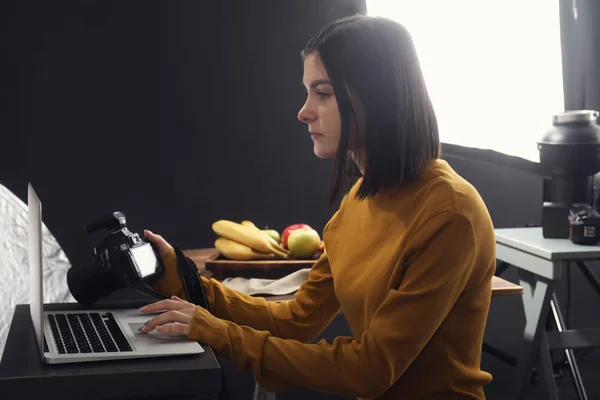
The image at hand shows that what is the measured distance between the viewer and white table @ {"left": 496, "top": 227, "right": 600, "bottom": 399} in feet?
7.58

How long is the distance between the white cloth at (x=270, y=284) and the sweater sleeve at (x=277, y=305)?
38 centimetres

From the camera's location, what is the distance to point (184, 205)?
2.90 meters

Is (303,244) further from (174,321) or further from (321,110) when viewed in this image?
(174,321)

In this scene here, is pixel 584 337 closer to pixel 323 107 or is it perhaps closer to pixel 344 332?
pixel 344 332

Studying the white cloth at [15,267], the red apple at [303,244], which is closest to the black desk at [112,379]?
the white cloth at [15,267]

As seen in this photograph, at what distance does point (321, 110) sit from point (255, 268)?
2.90 feet

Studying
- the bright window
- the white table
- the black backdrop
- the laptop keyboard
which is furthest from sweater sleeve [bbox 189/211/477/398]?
the bright window

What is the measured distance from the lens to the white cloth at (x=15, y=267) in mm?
2131

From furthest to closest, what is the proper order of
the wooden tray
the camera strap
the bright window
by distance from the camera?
1. the bright window
2. the wooden tray
3. the camera strap

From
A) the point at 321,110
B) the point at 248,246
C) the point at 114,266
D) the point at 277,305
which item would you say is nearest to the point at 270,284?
the point at 248,246

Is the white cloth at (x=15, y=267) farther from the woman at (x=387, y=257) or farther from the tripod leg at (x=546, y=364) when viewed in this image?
the tripod leg at (x=546, y=364)

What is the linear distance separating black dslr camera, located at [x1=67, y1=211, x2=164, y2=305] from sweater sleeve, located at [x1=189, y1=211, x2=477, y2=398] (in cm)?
23

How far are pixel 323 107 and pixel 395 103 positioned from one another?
13 cm

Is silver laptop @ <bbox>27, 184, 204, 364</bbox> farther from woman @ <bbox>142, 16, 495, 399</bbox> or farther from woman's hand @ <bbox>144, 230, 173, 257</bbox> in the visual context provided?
woman's hand @ <bbox>144, 230, 173, 257</bbox>
